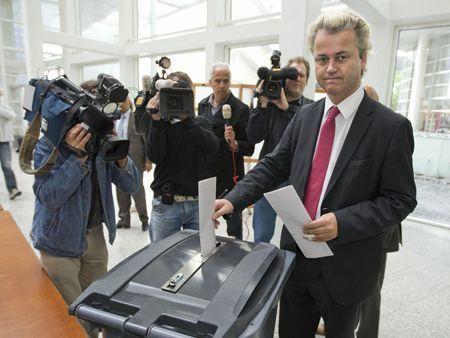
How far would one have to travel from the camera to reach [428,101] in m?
3.99

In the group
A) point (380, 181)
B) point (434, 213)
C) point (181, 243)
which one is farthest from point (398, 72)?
point (181, 243)

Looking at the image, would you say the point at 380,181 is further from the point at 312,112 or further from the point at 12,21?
the point at 12,21

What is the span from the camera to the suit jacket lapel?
39.6 inches

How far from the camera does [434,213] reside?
4148mm

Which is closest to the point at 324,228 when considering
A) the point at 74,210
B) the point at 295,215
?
the point at 295,215

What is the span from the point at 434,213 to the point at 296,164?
152 inches

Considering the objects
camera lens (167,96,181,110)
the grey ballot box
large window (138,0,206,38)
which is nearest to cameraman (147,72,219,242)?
camera lens (167,96,181,110)

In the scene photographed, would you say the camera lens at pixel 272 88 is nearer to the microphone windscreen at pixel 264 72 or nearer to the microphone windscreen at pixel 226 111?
the microphone windscreen at pixel 264 72

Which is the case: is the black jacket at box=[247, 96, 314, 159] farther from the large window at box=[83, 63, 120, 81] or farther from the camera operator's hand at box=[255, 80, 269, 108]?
the large window at box=[83, 63, 120, 81]

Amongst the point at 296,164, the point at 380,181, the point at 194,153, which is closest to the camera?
the point at 380,181

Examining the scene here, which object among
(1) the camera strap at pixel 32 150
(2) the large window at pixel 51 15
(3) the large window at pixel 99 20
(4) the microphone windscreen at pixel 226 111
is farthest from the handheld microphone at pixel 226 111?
(2) the large window at pixel 51 15

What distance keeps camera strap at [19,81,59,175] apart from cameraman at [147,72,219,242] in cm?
61

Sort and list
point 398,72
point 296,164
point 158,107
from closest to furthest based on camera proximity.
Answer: point 296,164 → point 158,107 → point 398,72

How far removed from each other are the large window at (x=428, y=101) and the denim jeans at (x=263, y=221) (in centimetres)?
271
